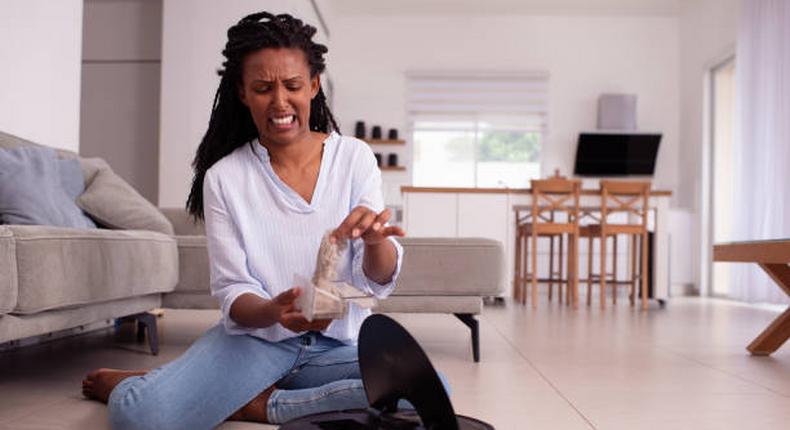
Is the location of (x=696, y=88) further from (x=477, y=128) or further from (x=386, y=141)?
(x=386, y=141)

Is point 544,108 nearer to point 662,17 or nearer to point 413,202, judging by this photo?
point 662,17

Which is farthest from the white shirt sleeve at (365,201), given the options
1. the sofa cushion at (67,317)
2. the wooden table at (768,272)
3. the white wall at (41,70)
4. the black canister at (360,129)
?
the black canister at (360,129)

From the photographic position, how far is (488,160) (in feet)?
27.6

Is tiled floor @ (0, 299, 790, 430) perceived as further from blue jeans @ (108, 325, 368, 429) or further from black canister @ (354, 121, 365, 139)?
black canister @ (354, 121, 365, 139)

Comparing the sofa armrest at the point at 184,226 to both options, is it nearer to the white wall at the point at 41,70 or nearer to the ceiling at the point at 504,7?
the white wall at the point at 41,70

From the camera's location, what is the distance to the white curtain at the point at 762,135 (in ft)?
18.4

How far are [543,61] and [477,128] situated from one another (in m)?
1.00

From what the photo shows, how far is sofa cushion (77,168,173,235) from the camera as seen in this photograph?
9.13 ft

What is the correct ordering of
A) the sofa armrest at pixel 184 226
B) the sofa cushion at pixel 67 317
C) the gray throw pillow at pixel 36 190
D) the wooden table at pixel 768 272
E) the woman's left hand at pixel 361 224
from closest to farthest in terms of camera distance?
the woman's left hand at pixel 361 224 < the sofa cushion at pixel 67 317 < the gray throw pillow at pixel 36 190 < the wooden table at pixel 768 272 < the sofa armrest at pixel 184 226

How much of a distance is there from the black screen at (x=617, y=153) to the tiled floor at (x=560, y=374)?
4.07 m

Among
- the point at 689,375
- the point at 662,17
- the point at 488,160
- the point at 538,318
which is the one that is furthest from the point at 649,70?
the point at 689,375

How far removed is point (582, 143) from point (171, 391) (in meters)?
7.16

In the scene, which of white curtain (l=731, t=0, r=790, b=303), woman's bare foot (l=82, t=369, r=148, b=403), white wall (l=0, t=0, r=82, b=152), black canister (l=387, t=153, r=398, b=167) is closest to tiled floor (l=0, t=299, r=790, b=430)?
woman's bare foot (l=82, t=369, r=148, b=403)

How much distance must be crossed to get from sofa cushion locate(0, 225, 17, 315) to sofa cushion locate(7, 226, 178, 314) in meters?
0.03
